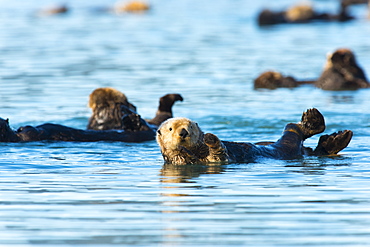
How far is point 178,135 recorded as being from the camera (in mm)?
6766

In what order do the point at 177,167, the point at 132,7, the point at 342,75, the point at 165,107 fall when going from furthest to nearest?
the point at 132,7 → the point at 342,75 → the point at 165,107 → the point at 177,167

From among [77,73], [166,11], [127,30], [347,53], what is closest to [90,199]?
[347,53]

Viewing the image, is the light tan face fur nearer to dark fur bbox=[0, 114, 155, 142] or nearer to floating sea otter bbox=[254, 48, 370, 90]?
dark fur bbox=[0, 114, 155, 142]

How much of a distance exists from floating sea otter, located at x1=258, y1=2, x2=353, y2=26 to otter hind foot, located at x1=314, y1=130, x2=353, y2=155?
2264 cm

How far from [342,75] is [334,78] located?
1.09 ft

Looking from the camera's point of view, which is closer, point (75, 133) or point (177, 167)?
point (177, 167)

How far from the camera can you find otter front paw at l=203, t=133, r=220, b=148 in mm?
6521

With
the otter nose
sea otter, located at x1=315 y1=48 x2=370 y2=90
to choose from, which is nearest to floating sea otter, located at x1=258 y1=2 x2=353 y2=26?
sea otter, located at x1=315 y1=48 x2=370 y2=90

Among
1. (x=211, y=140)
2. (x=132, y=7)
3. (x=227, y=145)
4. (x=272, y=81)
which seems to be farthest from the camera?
(x=132, y=7)

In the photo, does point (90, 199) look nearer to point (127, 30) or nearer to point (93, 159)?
point (93, 159)

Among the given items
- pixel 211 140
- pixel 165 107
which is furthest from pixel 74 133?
pixel 211 140

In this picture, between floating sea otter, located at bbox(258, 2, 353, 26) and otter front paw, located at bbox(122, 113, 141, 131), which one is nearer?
otter front paw, located at bbox(122, 113, 141, 131)

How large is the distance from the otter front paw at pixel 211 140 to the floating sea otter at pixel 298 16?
77.3 feet

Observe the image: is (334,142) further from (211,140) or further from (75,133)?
(75,133)
